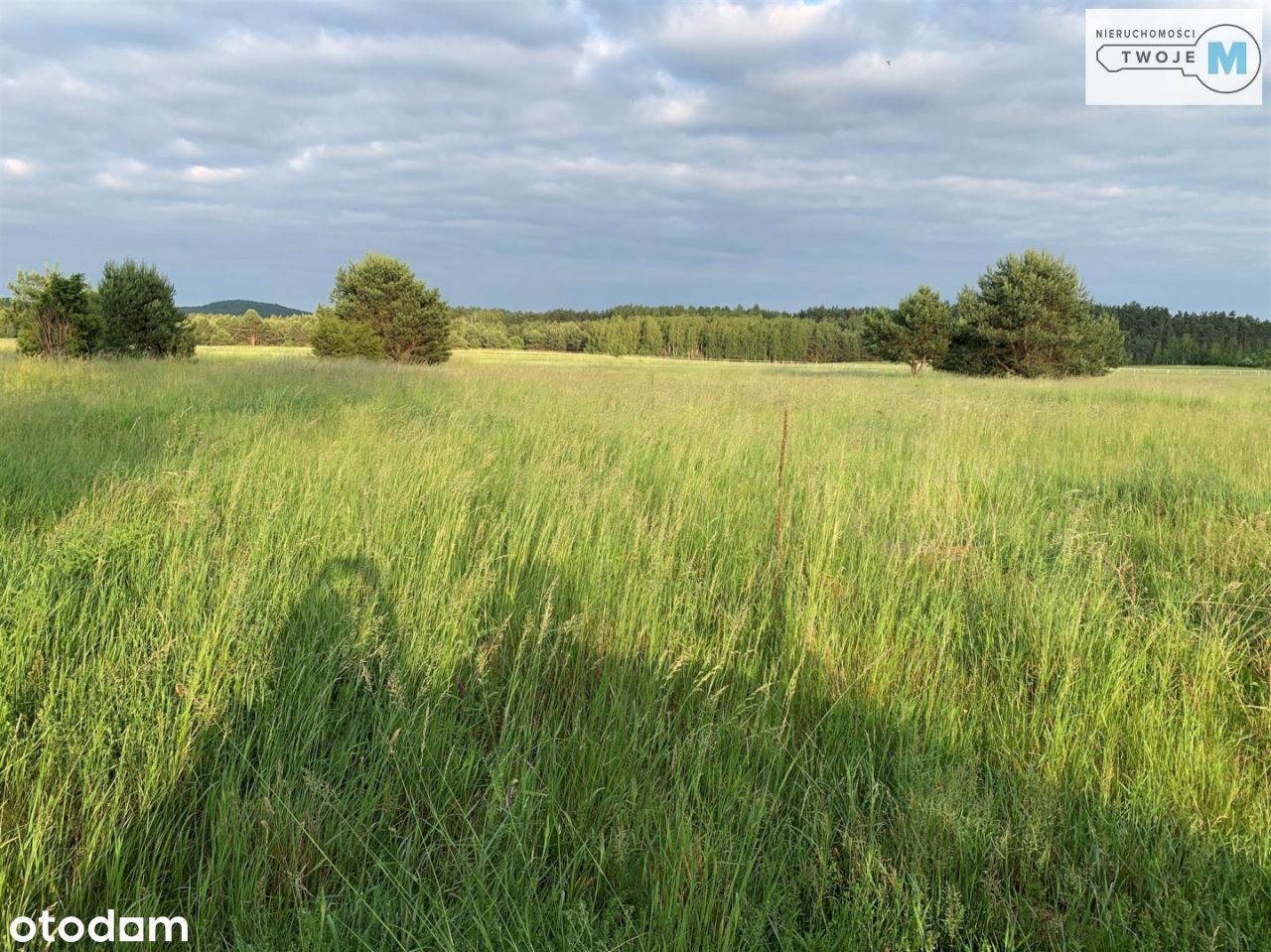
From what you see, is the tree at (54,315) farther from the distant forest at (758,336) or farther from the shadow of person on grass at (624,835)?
the distant forest at (758,336)

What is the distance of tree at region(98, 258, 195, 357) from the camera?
2197 centimetres

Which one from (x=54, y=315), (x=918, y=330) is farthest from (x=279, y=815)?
(x=918, y=330)

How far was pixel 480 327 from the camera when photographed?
8488 cm

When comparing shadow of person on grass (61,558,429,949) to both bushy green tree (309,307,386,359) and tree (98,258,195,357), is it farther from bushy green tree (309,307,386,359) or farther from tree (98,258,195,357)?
bushy green tree (309,307,386,359)

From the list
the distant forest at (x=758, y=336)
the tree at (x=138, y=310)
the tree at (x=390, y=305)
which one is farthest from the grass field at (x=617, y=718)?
the distant forest at (x=758, y=336)

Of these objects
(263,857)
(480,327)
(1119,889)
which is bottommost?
(1119,889)

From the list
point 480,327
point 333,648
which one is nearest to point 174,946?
point 333,648

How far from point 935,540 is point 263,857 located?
3.39 metres

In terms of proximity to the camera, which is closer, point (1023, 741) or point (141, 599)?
point (1023, 741)

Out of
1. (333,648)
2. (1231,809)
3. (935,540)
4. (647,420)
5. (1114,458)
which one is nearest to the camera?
(1231,809)

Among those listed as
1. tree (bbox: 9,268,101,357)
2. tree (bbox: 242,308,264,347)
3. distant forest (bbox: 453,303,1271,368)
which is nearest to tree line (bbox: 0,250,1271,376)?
tree (bbox: 9,268,101,357)

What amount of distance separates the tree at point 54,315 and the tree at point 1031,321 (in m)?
34.1

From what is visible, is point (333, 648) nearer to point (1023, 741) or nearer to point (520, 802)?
point (520, 802)
